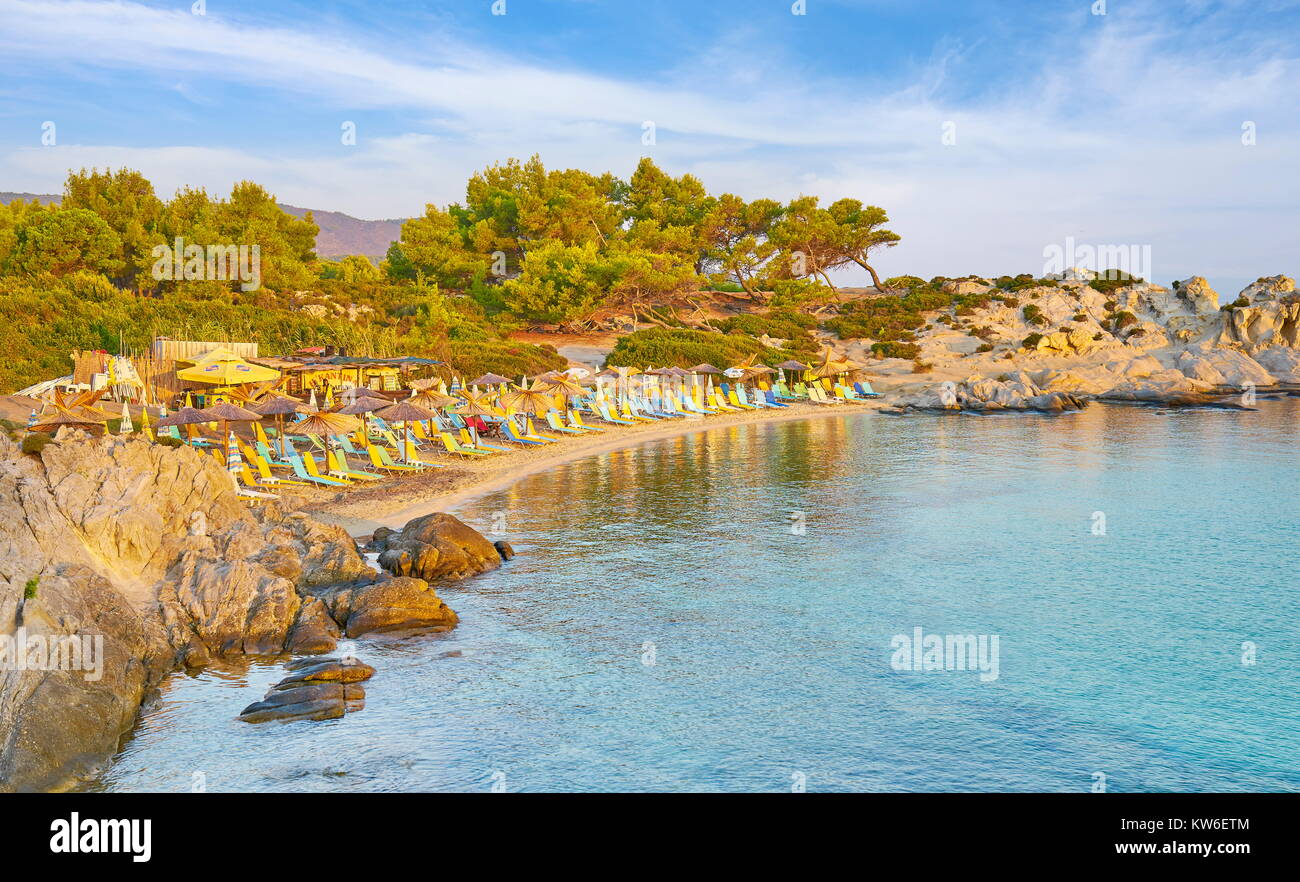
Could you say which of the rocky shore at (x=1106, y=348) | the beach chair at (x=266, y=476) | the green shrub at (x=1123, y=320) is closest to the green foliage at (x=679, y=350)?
the rocky shore at (x=1106, y=348)

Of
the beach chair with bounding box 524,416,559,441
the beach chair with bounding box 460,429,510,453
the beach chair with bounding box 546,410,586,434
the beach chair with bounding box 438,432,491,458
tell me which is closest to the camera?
the beach chair with bounding box 438,432,491,458

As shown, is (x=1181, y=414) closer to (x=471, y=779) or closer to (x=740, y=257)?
(x=740, y=257)

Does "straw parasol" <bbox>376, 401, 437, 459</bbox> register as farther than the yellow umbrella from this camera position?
No

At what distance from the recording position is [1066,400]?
133 feet

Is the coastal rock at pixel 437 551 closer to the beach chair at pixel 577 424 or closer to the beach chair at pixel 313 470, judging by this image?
the beach chair at pixel 313 470

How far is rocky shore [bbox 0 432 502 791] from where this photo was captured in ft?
26.1

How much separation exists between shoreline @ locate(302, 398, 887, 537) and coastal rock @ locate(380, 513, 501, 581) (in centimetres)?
152

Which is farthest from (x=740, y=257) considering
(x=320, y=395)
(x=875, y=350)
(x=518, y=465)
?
(x=518, y=465)

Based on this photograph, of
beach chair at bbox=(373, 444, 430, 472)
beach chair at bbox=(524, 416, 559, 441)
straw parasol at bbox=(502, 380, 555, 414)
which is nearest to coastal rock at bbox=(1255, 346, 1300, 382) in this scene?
beach chair at bbox=(524, 416, 559, 441)

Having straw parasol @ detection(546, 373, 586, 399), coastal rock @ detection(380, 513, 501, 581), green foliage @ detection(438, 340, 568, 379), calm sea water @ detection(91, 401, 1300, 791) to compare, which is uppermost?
green foliage @ detection(438, 340, 568, 379)

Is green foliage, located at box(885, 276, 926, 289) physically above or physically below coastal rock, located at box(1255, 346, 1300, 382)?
above

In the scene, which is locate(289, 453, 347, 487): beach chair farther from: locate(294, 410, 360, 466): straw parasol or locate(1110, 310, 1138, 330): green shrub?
locate(1110, 310, 1138, 330): green shrub

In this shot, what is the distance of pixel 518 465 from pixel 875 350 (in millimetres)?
32458
